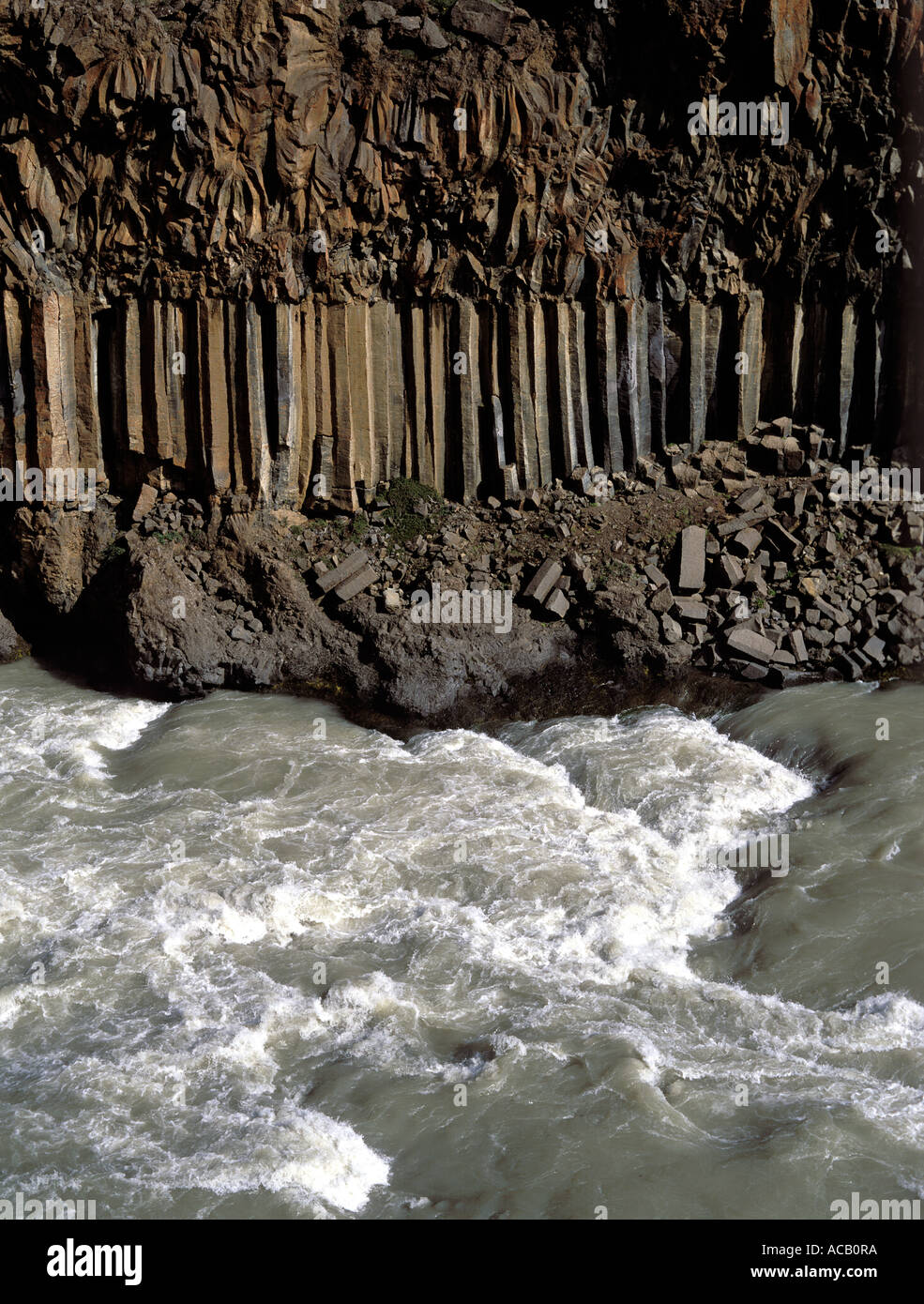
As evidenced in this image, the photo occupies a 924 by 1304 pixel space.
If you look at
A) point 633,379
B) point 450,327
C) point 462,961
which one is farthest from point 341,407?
point 462,961

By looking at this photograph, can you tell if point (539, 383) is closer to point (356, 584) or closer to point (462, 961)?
point (356, 584)

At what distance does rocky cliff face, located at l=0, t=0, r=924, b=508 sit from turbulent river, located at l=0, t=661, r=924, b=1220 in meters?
5.57

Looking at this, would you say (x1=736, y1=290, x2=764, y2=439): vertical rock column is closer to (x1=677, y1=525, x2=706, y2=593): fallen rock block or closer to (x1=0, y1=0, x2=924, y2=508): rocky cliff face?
(x1=0, y1=0, x2=924, y2=508): rocky cliff face

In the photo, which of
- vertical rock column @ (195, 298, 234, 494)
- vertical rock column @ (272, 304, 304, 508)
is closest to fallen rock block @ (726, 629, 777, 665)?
vertical rock column @ (272, 304, 304, 508)

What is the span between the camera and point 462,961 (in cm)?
1239

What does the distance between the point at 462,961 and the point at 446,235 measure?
12861 mm

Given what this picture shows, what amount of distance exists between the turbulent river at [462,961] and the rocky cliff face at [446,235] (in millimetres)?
5572

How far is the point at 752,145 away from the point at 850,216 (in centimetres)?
211

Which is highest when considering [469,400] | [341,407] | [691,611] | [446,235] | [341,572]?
[446,235]

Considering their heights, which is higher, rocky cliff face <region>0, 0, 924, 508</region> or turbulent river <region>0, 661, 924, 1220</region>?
rocky cliff face <region>0, 0, 924, 508</region>

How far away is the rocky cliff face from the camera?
1914 centimetres

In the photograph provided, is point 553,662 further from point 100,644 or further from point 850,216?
point 850,216
